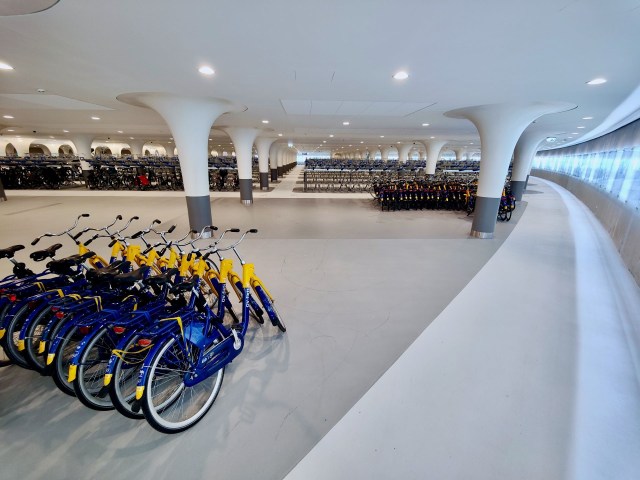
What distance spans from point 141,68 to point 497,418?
A: 5048 mm

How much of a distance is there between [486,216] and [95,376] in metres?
7.22

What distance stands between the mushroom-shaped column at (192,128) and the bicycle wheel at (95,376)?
4.30 metres

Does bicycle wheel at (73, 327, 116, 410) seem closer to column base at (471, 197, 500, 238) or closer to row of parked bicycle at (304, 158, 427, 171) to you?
column base at (471, 197, 500, 238)

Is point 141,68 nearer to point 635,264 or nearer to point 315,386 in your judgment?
point 315,386

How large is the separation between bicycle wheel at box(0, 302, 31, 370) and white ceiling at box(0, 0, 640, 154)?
2.34 metres

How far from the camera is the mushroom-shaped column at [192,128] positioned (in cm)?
512

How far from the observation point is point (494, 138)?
592cm

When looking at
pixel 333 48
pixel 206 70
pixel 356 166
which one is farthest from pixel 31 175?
pixel 333 48

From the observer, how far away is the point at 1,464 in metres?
1.61

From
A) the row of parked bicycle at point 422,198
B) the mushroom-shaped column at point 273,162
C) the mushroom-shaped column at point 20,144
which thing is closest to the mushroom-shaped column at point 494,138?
the row of parked bicycle at point 422,198

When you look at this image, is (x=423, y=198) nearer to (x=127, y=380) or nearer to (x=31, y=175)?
(x=127, y=380)

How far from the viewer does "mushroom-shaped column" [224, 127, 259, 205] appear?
10055 millimetres

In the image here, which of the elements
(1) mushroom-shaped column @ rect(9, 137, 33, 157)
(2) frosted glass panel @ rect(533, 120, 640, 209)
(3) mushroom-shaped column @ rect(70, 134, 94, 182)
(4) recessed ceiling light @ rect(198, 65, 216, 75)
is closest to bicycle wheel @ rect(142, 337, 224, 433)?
(4) recessed ceiling light @ rect(198, 65, 216, 75)

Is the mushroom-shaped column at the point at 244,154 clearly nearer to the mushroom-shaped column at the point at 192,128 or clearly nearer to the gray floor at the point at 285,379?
the mushroom-shaped column at the point at 192,128
